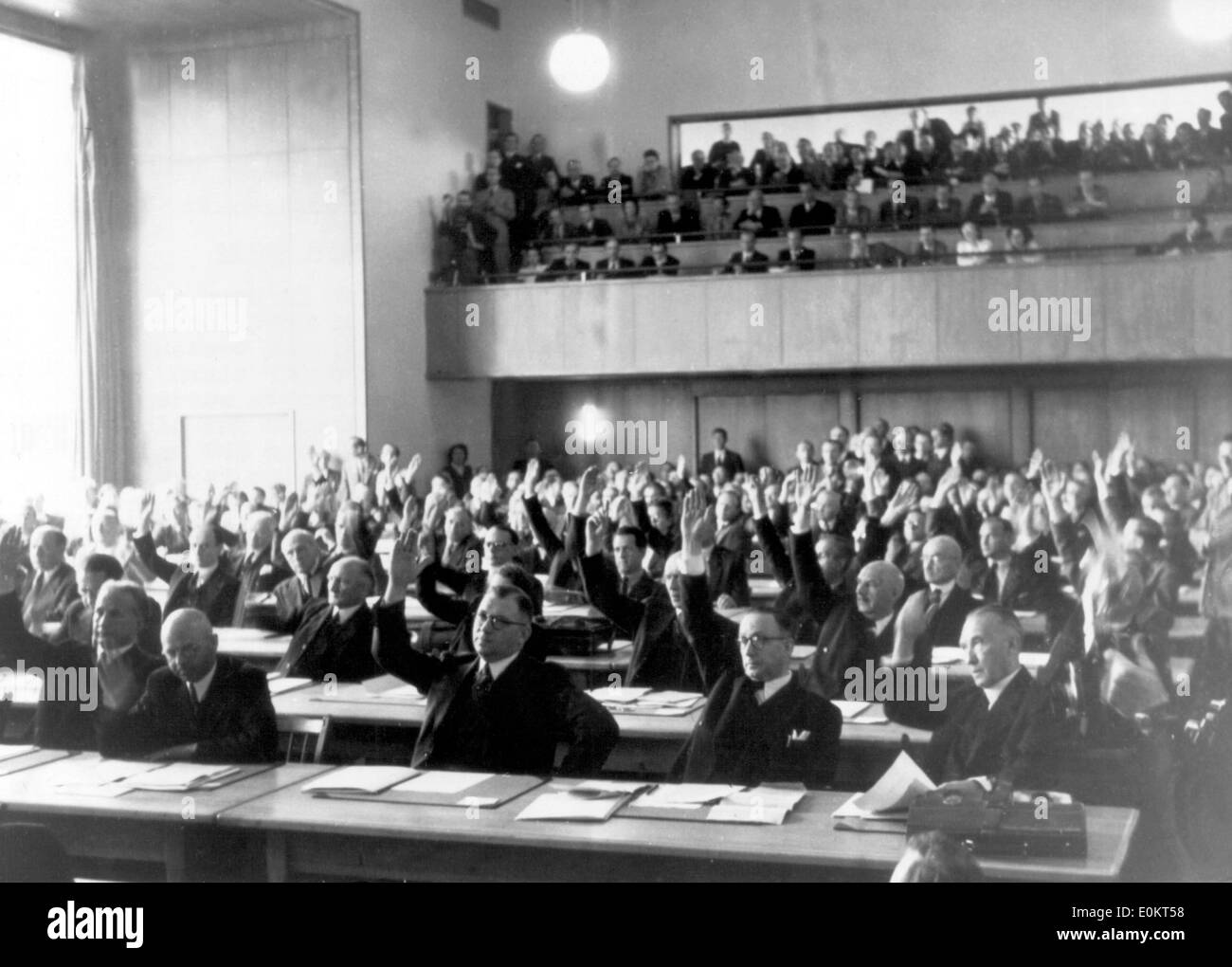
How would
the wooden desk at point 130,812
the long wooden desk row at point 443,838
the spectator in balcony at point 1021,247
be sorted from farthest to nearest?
the spectator in balcony at point 1021,247 → the wooden desk at point 130,812 → the long wooden desk row at point 443,838

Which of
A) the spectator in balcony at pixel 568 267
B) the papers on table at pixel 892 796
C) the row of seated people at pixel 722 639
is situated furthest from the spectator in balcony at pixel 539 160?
the papers on table at pixel 892 796

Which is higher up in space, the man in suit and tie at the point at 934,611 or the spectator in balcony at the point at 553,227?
the spectator in balcony at the point at 553,227

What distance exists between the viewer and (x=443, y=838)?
12.2 feet

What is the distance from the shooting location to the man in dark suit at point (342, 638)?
619 centimetres

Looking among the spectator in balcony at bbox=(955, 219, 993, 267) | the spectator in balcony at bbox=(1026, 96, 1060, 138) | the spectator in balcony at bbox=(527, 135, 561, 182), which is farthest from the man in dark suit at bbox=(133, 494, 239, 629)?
the spectator in balcony at bbox=(1026, 96, 1060, 138)

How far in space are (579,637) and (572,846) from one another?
330cm

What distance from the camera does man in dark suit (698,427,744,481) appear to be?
618 inches

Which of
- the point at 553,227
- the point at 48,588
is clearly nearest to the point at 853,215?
the point at 553,227

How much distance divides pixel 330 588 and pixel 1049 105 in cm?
1286

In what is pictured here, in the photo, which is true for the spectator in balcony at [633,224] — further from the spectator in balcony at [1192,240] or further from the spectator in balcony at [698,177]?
the spectator in balcony at [1192,240]

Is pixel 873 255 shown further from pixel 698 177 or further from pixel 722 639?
pixel 722 639

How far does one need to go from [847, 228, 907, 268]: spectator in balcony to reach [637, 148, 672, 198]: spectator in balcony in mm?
2441

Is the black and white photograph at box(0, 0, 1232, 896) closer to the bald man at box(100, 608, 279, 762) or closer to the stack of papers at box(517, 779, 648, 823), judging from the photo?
the bald man at box(100, 608, 279, 762)

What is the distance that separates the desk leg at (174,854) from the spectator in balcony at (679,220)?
12.6 m
